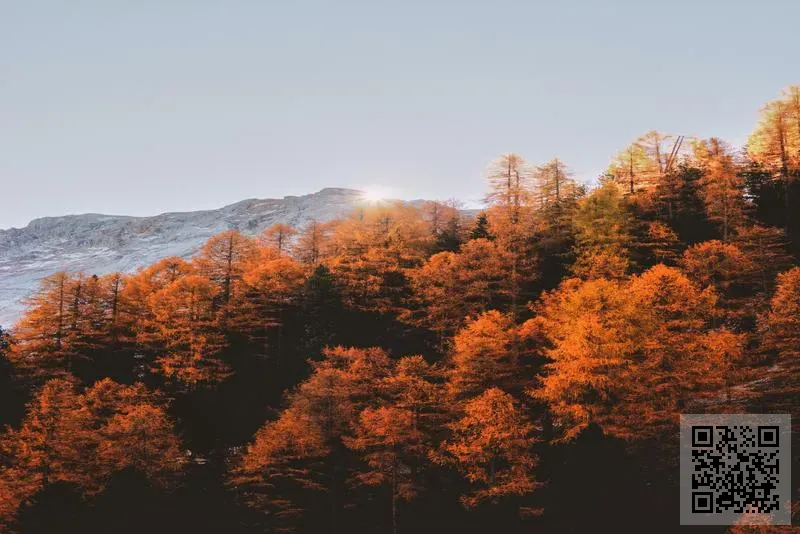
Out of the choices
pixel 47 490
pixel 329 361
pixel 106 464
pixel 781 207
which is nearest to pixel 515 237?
pixel 329 361

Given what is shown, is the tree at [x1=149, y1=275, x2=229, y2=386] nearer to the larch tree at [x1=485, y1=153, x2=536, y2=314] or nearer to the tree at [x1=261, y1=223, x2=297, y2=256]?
the tree at [x1=261, y1=223, x2=297, y2=256]

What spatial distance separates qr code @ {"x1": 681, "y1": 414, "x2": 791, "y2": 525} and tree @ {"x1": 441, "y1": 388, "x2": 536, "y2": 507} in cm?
1107

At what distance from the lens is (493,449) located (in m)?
48.5

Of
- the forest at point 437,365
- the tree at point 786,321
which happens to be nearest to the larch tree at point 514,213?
the forest at point 437,365

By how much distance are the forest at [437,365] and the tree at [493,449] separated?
0.22 meters

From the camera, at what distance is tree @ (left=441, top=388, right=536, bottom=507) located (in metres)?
47.1

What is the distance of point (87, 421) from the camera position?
57.5m

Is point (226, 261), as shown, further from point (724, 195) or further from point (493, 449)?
point (724, 195)

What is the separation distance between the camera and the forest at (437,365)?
45438mm

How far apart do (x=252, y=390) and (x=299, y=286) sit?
1402cm

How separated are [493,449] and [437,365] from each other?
13145 millimetres

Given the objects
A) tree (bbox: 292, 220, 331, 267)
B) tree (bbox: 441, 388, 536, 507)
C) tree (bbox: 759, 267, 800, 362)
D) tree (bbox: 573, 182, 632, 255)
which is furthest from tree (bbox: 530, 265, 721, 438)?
tree (bbox: 292, 220, 331, 267)

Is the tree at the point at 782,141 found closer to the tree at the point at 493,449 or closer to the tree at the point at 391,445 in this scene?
the tree at the point at 493,449

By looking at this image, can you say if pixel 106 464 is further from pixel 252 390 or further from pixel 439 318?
pixel 439 318
